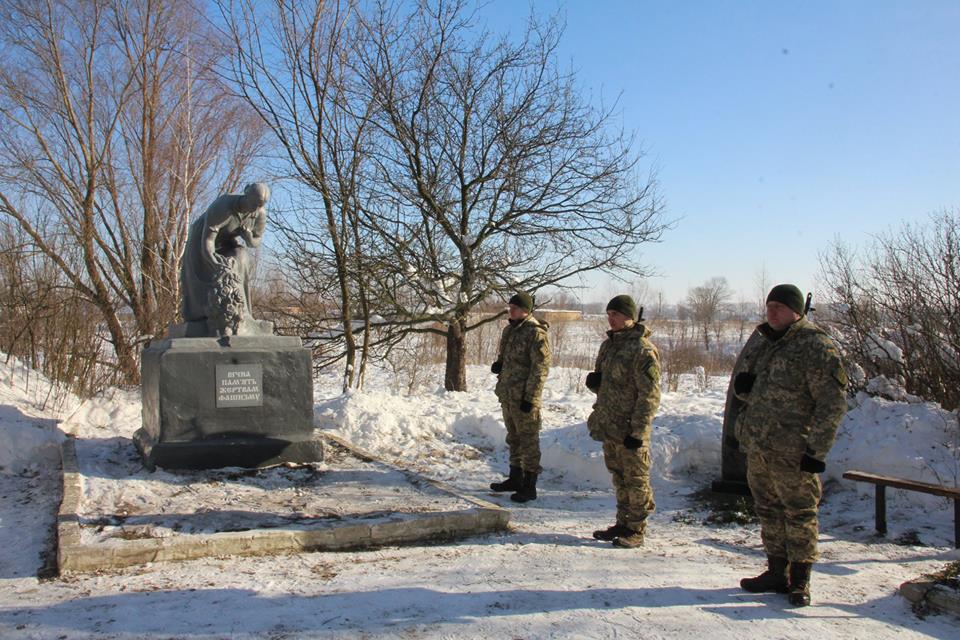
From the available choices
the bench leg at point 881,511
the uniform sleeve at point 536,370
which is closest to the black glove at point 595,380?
the uniform sleeve at point 536,370

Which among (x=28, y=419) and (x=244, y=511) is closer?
(x=244, y=511)

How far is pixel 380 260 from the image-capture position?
11398mm

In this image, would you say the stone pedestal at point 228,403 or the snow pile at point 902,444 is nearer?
the stone pedestal at point 228,403

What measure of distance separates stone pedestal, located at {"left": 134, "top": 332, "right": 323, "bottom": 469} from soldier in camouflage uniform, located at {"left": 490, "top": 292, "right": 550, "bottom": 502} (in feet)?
6.19

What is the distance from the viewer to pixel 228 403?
6730 millimetres

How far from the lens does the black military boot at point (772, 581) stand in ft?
13.4

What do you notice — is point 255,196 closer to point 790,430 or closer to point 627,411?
point 627,411

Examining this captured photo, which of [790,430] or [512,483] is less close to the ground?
[790,430]

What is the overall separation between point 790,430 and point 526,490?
305 cm

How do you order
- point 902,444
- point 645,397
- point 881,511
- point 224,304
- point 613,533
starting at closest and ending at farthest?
point 645,397 < point 613,533 < point 881,511 < point 902,444 < point 224,304

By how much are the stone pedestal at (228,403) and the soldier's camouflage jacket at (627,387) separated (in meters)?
3.03

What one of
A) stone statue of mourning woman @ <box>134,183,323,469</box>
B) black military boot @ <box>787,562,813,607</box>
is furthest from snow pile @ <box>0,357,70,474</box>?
black military boot @ <box>787,562,813,607</box>

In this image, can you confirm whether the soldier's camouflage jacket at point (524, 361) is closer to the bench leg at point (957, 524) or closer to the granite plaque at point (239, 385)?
the granite plaque at point (239, 385)

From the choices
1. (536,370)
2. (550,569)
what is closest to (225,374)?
(536,370)
